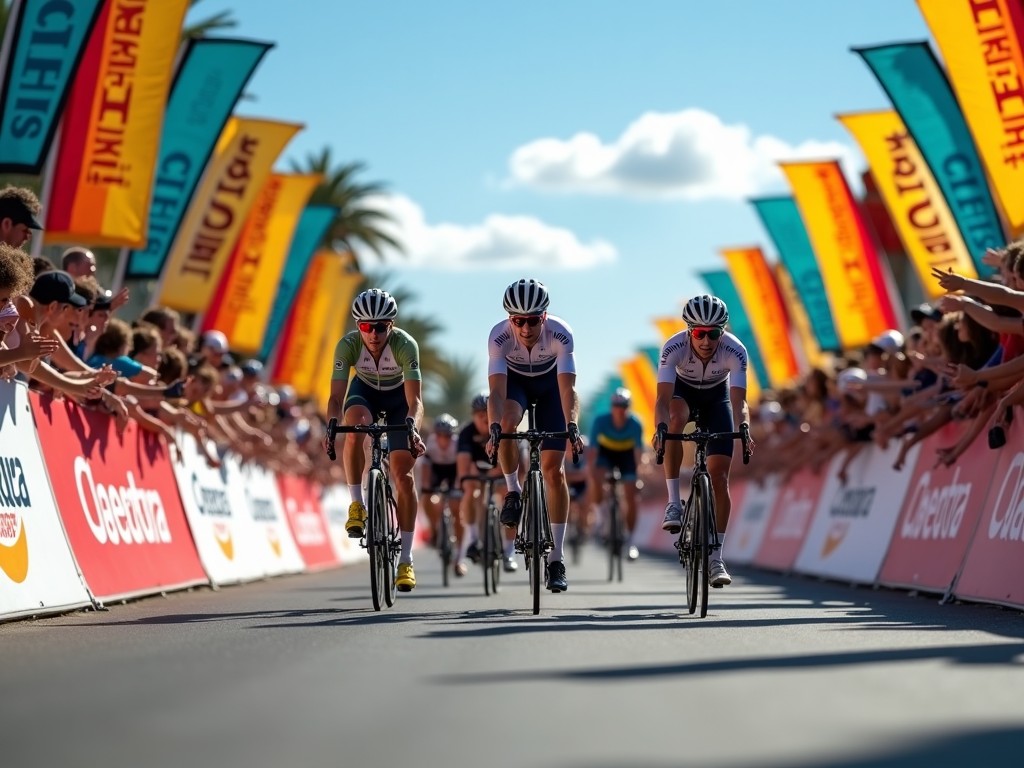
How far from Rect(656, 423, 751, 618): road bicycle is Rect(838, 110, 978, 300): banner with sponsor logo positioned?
11256mm

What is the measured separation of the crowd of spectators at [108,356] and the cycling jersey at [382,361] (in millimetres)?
1759

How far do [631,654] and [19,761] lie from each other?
390cm

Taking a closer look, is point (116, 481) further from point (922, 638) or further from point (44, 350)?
point (922, 638)

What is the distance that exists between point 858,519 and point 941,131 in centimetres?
574

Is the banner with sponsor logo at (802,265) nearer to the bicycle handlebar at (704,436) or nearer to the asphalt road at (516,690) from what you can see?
the bicycle handlebar at (704,436)

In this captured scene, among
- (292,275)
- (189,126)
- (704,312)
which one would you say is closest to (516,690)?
(704,312)

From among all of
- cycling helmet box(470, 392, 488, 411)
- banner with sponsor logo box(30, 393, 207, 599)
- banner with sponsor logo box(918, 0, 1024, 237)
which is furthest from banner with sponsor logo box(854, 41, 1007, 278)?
banner with sponsor logo box(30, 393, 207, 599)

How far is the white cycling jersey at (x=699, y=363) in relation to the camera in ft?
42.6

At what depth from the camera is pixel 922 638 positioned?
31.7 feet

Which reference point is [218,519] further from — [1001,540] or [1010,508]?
[1010,508]

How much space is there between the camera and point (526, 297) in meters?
12.7

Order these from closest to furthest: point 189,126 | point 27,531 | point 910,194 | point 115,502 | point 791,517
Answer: point 27,531 → point 115,502 → point 189,126 → point 791,517 → point 910,194

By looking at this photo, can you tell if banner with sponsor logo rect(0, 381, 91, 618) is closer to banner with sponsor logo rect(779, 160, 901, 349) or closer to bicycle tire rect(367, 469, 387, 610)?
bicycle tire rect(367, 469, 387, 610)

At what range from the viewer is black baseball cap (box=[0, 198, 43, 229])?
12.9m
